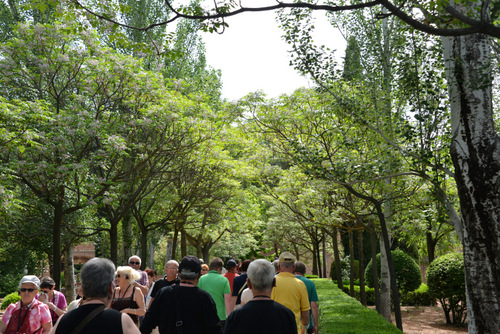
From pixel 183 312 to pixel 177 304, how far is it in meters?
0.10

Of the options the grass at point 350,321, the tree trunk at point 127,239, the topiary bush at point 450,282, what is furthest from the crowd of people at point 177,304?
the tree trunk at point 127,239

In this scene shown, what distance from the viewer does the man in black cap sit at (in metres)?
4.43

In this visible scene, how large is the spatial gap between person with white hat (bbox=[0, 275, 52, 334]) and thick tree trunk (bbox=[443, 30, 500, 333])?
5.51m

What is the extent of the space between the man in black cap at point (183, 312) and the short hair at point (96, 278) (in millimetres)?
1517

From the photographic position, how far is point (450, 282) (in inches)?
658

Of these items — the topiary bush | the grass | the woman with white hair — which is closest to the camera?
the woman with white hair

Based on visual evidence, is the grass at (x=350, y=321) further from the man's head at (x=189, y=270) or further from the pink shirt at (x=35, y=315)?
the pink shirt at (x=35, y=315)

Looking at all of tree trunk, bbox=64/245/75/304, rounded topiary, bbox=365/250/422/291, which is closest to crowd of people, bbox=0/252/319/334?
tree trunk, bbox=64/245/75/304

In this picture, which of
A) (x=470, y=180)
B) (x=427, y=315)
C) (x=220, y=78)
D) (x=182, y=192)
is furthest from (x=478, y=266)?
(x=220, y=78)

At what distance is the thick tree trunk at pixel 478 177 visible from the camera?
569 centimetres

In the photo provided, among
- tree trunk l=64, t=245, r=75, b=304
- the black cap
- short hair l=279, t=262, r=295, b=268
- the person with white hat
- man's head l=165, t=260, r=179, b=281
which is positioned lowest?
tree trunk l=64, t=245, r=75, b=304

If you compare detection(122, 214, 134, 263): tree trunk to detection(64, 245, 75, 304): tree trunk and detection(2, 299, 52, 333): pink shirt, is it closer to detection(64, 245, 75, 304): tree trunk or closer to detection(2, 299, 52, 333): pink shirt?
detection(64, 245, 75, 304): tree trunk

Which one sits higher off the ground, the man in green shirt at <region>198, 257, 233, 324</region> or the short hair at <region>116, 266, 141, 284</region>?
the short hair at <region>116, 266, 141, 284</region>

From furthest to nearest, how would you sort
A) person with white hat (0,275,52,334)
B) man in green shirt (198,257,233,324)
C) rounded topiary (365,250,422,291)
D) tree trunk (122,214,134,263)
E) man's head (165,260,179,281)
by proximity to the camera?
rounded topiary (365,250,422,291) → tree trunk (122,214,134,263) → man's head (165,260,179,281) → man in green shirt (198,257,233,324) → person with white hat (0,275,52,334)
